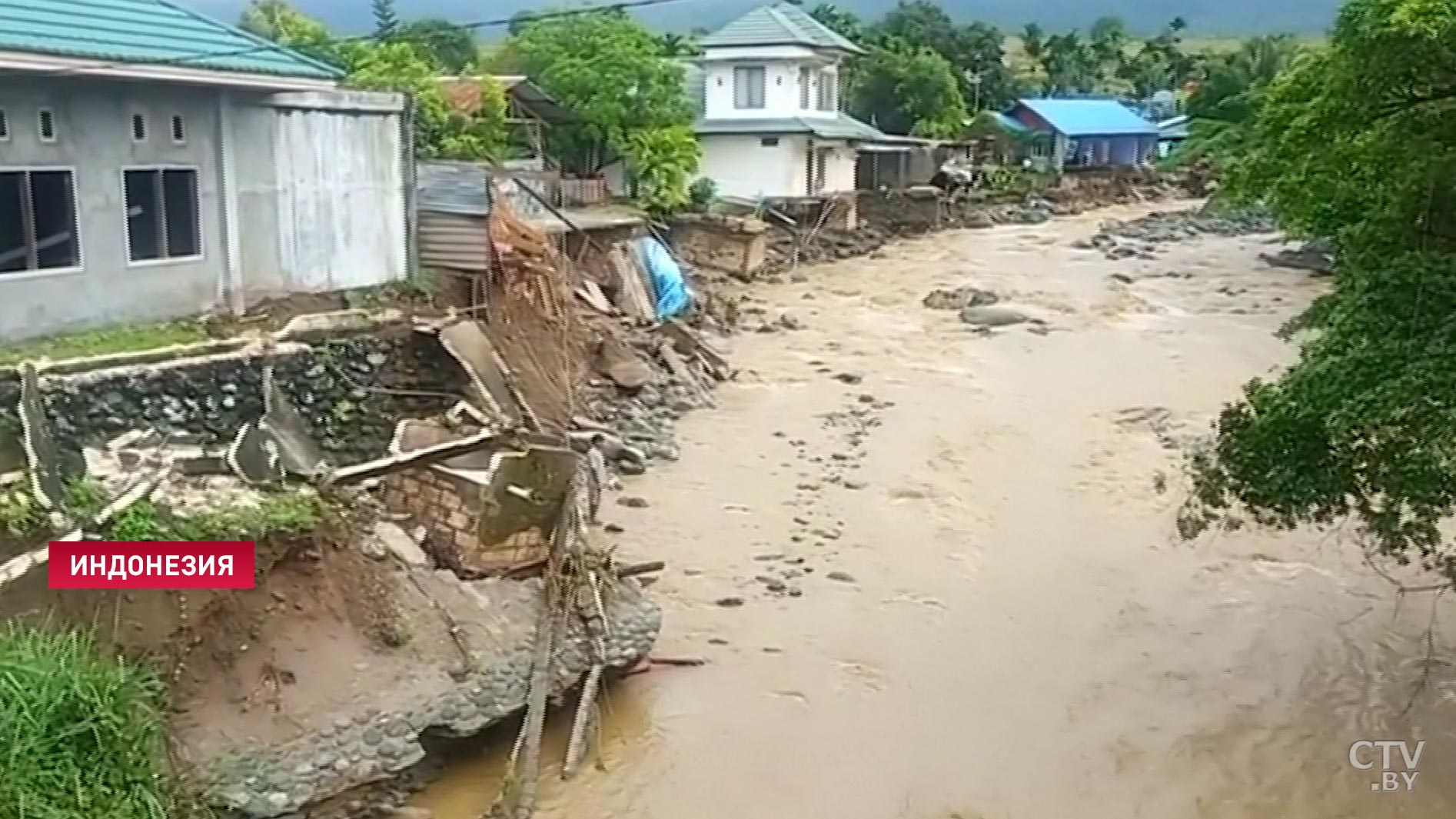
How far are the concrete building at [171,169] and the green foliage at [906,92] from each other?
120 feet

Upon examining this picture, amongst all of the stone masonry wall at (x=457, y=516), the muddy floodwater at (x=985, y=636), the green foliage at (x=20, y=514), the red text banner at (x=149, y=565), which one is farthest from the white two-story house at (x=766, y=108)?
the red text banner at (x=149, y=565)

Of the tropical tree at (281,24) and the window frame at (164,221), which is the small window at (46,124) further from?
the tropical tree at (281,24)

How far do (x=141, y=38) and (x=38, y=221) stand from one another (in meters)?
2.81

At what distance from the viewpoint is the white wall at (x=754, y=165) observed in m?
42.8

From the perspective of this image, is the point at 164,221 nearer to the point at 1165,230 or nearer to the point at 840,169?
the point at 840,169

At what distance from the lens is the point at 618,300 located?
25.8 metres

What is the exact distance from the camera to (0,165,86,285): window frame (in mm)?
14867

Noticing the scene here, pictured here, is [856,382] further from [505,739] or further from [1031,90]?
[1031,90]

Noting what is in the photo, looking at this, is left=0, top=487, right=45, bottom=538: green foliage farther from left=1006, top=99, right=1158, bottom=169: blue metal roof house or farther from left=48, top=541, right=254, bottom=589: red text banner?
left=1006, top=99, right=1158, bottom=169: blue metal roof house

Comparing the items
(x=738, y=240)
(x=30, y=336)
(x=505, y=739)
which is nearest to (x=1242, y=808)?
(x=505, y=739)

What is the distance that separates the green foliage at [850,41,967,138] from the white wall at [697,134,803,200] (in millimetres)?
12178

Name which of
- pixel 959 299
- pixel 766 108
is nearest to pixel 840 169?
pixel 766 108

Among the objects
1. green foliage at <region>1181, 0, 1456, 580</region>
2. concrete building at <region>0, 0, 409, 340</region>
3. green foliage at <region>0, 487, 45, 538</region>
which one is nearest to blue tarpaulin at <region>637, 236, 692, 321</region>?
concrete building at <region>0, 0, 409, 340</region>

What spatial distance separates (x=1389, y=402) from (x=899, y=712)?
5.31 meters
